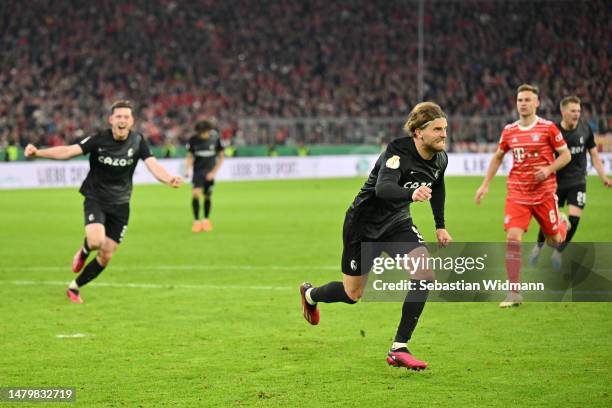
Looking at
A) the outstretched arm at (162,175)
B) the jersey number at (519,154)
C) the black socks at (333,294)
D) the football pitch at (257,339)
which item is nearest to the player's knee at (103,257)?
the football pitch at (257,339)

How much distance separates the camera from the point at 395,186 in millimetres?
7348

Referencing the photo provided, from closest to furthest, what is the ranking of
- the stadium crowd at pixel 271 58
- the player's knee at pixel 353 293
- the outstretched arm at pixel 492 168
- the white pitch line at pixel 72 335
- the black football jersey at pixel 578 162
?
the player's knee at pixel 353 293
the white pitch line at pixel 72 335
the outstretched arm at pixel 492 168
the black football jersey at pixel 578 162
the stadium crowd at pixel 271 58

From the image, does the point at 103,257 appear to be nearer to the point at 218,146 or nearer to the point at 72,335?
the point at 72,335

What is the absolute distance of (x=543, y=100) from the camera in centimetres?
4203

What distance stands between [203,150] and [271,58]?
1263 inches

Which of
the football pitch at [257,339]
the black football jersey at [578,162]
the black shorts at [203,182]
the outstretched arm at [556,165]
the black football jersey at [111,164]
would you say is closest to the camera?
the football pitch at [257,339]

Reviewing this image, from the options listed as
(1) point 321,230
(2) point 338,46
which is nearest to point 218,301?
(1) point 321,230

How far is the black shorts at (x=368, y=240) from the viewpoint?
788 cm

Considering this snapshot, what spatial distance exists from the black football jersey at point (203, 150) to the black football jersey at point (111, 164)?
30.3 feet

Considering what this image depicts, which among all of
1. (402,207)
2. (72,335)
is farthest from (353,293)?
(72,335)

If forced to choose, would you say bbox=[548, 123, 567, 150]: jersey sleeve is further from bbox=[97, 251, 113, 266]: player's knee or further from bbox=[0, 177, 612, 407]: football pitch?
bbox=[97, 251, 113, 266]: player's knee

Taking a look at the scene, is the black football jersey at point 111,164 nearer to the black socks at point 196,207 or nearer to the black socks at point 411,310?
the black socks at point 411,310

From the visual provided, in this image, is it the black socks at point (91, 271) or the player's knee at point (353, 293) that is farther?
the black socks at point (91, 271)

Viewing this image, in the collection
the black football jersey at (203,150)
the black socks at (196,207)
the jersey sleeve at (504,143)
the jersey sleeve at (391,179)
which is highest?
the jersey sleeve at (391,179)
